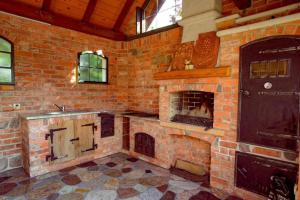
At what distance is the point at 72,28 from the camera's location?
12.5ft

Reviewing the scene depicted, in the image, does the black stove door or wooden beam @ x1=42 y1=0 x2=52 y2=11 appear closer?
the black stove door

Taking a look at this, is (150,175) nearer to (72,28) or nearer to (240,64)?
(240,64)

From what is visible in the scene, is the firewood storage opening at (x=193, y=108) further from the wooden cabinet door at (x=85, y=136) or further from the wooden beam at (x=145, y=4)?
the wooden beam at (x=145, y=4)

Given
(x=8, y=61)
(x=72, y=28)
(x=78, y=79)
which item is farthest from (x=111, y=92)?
(x=8, y=61)

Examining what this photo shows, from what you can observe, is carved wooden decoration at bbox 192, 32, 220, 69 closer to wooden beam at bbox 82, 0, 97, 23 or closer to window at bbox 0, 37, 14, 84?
wooden beam at bbox 82, 0, 97, 23

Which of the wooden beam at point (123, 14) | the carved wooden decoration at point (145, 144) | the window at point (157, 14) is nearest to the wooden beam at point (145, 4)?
the window at point (157, 14)

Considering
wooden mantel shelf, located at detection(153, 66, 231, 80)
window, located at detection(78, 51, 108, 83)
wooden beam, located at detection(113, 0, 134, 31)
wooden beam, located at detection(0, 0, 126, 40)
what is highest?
wooden beam, located at detection(113, 0, 134, 31)

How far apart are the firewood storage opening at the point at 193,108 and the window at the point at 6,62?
2798mm

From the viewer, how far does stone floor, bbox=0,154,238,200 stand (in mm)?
2439

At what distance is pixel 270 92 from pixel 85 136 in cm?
309

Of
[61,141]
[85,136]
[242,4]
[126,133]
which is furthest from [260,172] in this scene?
[61,141]

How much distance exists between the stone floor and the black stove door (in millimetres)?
977

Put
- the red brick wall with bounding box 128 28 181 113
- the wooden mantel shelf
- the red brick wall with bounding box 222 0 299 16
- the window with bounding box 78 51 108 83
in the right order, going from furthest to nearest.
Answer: the window with bounding box 78 51 108 83
the red brick wall with bounding box 128 28 181 113
the wooden mantel shelf
the red brick wall with bounding box 222 0 299 16

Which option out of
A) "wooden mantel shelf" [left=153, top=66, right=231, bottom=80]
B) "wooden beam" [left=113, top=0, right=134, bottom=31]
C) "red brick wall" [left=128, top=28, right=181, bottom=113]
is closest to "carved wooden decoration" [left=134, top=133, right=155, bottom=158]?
"red brick wall" [left=128, top=28, right=181, bottom=113]
